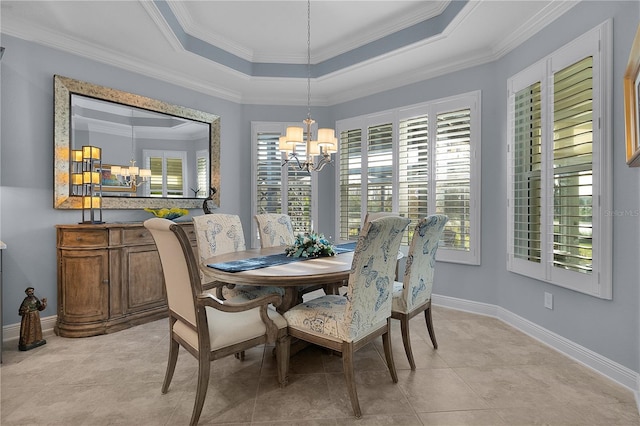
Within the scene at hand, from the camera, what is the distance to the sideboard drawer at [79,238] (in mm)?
2869

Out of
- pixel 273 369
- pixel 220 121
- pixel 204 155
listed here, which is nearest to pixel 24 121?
pixel 204 155

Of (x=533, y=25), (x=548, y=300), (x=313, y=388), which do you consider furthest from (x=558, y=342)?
(x=533, y=25)

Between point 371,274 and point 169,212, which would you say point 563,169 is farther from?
point 169,212

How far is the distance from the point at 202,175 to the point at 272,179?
99 cm

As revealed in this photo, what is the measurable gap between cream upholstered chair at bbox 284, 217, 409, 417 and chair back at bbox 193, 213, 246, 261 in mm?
1051

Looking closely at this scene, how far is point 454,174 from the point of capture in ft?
11.9

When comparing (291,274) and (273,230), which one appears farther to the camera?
(273,230)

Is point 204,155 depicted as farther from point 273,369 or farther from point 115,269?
point 273,369

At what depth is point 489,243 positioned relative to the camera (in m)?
3.46

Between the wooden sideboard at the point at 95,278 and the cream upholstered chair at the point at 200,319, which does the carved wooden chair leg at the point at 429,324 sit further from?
the wooden sideboard at the point at 95,278

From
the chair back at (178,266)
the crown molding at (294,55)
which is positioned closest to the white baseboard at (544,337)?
the chair back at (178,266)

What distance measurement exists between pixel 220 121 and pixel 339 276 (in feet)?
11.0

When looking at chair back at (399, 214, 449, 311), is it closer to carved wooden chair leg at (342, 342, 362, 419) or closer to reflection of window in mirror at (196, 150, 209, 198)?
carved wooden chair leg at (342, 342, 362, 419)

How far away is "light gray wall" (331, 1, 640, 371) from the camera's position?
212 centimetres
